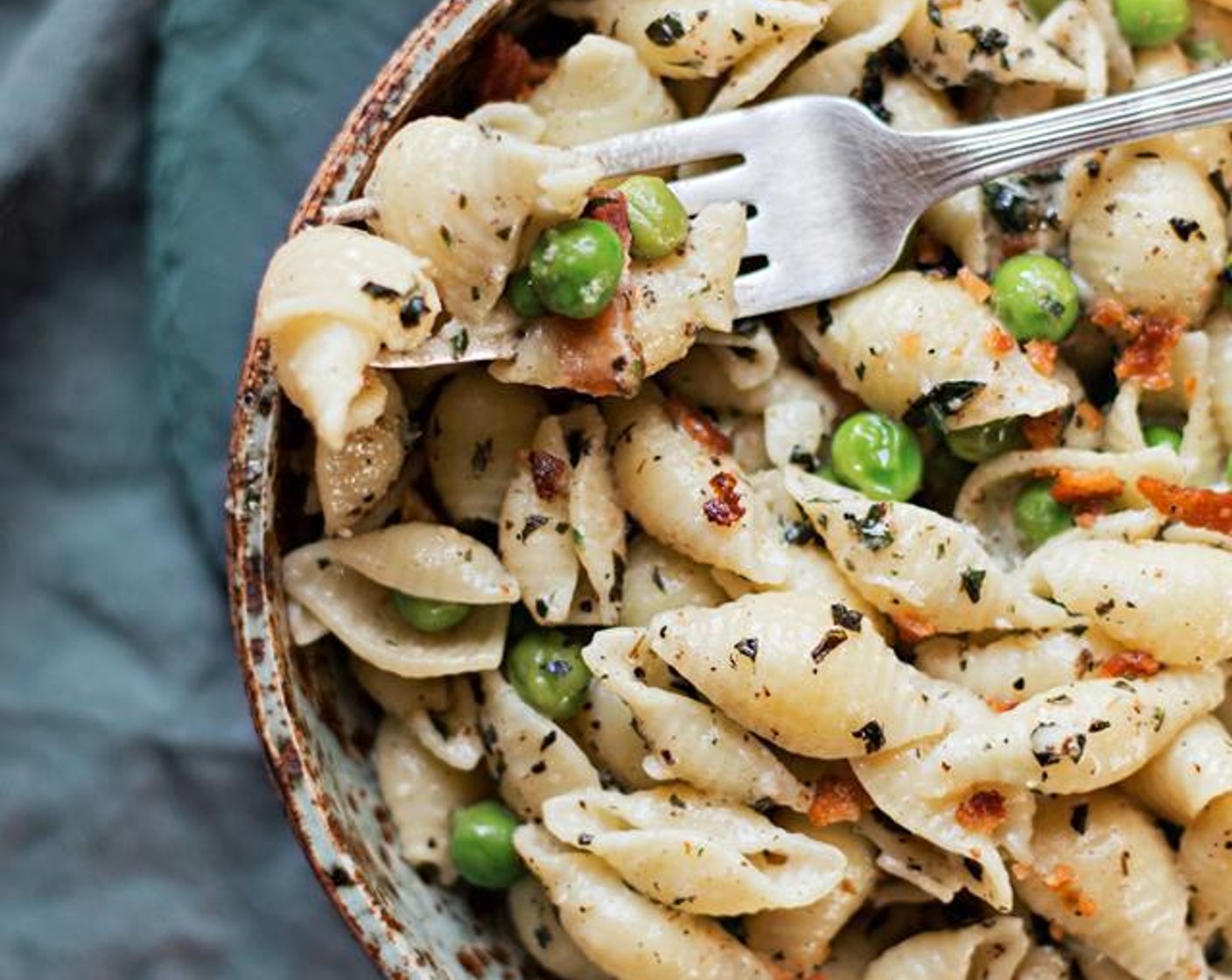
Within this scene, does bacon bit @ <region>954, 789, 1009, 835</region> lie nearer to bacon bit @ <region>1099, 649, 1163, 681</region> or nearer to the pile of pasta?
the pile of pasta

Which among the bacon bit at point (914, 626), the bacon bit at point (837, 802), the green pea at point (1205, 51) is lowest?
the bacon bit at point (837, 802)

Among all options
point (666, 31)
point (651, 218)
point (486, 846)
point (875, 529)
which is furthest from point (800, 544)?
point (666, 31)

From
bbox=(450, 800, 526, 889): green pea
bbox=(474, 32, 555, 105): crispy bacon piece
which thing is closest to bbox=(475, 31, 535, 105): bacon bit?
bbox=(474, 32, 555, 105): crispy bacon piece

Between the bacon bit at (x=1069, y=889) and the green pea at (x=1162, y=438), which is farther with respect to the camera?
the green pea at (x=1162, y=438)

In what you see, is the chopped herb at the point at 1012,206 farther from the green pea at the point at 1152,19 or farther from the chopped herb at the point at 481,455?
the chopped herb at the point at 481,455

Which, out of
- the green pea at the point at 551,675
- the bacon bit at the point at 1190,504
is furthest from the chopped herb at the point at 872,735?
the bacon bit at the point at 1190,504

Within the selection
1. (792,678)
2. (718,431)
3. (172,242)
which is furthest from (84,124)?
(792,678)
